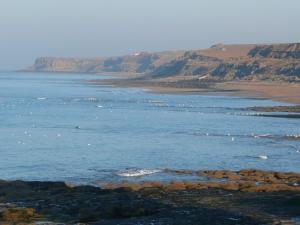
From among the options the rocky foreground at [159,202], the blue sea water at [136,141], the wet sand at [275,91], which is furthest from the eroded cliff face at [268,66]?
the rocky foreground at [159,202]

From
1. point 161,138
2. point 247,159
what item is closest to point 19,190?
point 247,159

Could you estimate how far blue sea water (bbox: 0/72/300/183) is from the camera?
3048cm

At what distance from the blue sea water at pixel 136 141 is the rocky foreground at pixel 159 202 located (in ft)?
12.2

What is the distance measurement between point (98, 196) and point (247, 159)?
44.0 feet

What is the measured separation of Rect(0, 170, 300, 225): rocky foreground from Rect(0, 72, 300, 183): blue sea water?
3.71m

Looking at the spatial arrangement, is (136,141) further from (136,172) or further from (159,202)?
(159,202)

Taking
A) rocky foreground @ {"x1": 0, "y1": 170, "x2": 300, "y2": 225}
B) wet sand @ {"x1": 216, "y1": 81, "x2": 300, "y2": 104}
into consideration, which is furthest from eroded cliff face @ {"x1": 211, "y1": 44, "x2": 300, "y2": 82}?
rocky foreground @ {"x1": 0, "y1": 170, "x2": 300, "y2": 225}

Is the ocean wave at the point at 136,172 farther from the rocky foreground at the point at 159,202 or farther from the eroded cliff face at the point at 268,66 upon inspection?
the eroded cliff face at the point at 268,66

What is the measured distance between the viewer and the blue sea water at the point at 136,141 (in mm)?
30484

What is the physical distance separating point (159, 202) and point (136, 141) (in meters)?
20.9

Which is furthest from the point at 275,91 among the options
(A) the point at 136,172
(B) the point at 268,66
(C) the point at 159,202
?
(C) the point at 159,202

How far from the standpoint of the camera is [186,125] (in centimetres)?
5038

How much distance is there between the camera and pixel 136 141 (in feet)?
133

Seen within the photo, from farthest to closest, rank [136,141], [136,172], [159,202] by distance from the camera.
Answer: [136,141], [136,172], [159,202]
